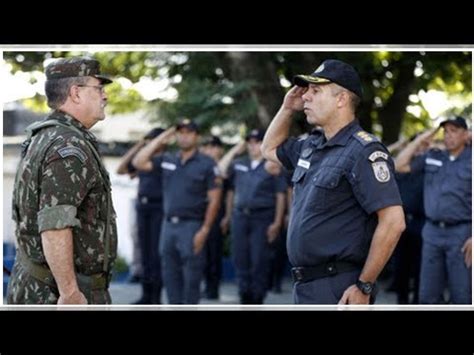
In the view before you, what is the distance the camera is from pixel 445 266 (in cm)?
905

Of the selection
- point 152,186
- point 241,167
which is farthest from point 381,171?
point 241,167

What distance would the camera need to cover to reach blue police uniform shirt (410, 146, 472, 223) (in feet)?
29.5

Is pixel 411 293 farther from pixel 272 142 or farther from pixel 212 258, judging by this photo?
pixel 272 142

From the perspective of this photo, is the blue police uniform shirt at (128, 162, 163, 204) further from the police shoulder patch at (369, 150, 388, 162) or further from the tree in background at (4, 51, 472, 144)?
the police shoulder patch at (369, 150, 388, 162)

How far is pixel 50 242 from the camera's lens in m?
4.70

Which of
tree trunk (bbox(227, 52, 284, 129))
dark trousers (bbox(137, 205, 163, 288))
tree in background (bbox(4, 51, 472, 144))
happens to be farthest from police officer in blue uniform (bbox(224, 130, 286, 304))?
dark trousers (bbox(137, 205, 163, 288))

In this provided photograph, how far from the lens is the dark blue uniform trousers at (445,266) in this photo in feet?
28.9

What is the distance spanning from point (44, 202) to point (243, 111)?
826 cm

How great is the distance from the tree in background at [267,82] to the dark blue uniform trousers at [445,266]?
2.87 metres

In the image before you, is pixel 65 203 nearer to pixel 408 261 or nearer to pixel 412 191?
pixel 412 191

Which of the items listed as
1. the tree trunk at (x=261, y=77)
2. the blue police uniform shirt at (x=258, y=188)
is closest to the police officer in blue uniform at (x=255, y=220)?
the blue police uniform shirt at (x=258, y=188)
